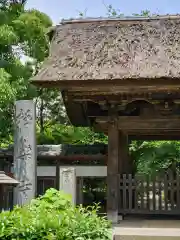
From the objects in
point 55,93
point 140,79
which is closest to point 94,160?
point 140,79

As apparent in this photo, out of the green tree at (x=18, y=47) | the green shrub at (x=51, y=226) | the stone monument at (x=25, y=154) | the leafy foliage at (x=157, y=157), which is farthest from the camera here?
the leafy foliage at (x=157, y=157)

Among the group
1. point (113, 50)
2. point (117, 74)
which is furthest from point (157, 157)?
point (117, 74)

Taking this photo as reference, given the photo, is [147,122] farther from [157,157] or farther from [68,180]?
[157,157]

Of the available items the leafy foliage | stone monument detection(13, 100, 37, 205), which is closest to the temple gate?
stone monument detection(13, 100, 37, 205)

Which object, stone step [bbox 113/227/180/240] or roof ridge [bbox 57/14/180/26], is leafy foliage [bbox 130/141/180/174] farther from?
stone step [bbox 113/227/180/240]

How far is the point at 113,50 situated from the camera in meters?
8.47

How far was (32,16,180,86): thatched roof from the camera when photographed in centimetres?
756

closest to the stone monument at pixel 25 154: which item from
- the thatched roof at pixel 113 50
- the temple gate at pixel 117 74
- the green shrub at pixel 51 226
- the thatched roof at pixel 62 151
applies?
the temple gate at pixel 117 74

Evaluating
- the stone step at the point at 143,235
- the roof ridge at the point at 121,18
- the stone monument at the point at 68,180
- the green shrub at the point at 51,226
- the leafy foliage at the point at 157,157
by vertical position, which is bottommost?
the stone step at the point at 143,235

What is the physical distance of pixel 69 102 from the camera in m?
9.02

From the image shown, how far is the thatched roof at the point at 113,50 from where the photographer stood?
756cm

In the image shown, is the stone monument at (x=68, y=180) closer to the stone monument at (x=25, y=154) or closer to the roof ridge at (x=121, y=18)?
the stone monument at (x=25, y=154)

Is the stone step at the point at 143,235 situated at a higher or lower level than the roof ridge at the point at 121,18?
lower

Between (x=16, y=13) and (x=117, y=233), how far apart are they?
9795 mm
